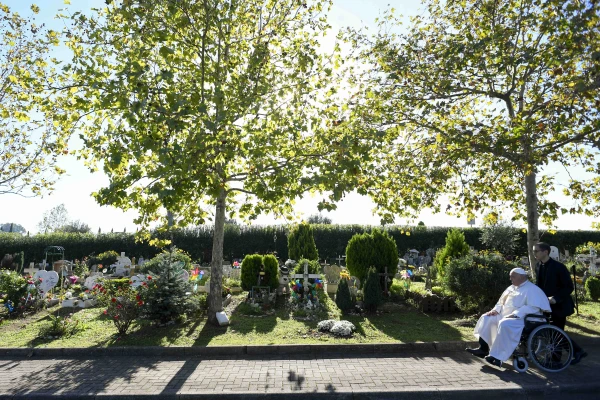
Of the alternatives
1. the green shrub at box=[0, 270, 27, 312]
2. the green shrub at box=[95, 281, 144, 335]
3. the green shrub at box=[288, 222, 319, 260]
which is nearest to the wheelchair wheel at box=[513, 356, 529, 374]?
the green shrub at box=[95, 281, 144, 335]

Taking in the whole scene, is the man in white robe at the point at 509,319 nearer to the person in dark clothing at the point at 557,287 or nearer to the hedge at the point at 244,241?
the person in dark clothing at the point at 557,287

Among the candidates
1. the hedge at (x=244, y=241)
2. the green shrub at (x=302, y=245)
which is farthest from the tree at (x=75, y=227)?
the green shrub at (x=302, y=245)

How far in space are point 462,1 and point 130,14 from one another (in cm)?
771

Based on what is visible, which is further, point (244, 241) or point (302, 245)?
point (244, 241)

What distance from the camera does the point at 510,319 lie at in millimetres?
6047

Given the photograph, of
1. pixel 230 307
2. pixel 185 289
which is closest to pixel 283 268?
pixel 230 307

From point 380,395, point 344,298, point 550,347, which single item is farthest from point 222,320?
point 550,347

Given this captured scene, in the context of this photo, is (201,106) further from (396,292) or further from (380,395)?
(396,292)

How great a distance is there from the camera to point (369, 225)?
84.6 feet

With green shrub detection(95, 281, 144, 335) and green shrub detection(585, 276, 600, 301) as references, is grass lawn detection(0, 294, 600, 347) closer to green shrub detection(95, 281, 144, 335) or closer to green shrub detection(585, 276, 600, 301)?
green shrub detection(95, 281, 144, 335)

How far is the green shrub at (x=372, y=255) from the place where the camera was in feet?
40.4

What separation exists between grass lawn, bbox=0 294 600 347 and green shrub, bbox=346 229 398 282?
80.0 inches

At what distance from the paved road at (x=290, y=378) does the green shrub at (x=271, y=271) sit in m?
5.46

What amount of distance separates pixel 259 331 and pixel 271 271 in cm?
410
